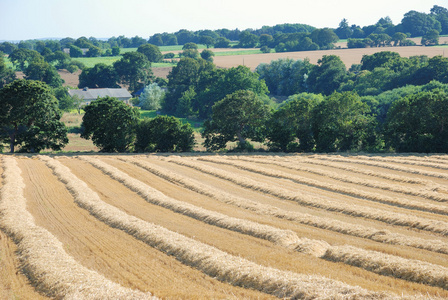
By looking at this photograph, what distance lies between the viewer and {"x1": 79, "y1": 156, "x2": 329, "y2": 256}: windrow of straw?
65.5ft

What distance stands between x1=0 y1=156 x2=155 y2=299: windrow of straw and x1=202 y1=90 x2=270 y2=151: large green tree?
34.1 metres

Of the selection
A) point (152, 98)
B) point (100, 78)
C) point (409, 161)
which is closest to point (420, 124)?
point (409, 161)

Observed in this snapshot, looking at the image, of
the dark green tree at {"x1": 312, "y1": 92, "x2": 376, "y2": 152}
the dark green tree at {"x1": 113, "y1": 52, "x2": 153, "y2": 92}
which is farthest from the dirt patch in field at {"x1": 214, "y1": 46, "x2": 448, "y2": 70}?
the dark green tree at {"x1": 312, "y1": 92, "x2": 376, "y2": 152}

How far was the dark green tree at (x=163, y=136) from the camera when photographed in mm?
57875

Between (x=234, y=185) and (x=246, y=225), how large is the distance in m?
12.9

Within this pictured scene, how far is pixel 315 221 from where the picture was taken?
2405cm

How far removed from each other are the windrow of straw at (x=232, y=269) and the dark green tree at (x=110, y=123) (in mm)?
32698

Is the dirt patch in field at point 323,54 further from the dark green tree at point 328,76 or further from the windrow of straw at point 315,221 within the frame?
the windrow of straw at point 315,221

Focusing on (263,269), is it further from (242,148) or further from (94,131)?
(94,131)

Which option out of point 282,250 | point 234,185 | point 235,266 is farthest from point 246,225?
point 234,185

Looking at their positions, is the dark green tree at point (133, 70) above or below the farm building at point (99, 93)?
above

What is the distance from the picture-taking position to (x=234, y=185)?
3569 cm

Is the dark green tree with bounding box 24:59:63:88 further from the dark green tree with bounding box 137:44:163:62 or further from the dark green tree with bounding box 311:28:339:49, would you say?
the dark green tree with bounding box 311:28:339:49

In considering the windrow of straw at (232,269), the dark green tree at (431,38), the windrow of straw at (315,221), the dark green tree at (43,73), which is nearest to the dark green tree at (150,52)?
the dark green tree at (43,73)
